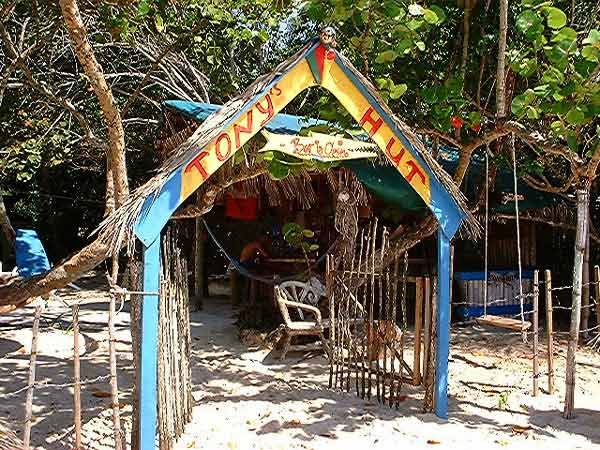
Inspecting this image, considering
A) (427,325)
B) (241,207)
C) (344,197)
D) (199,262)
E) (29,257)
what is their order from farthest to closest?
1. (199,262)
2. (241,207)
3. (29,257)
4. (344,197)
5. (427,325)

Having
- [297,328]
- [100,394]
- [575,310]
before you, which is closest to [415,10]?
[575,310]

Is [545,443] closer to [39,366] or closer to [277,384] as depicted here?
[277,384]

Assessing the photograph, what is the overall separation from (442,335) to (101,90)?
10.6ft

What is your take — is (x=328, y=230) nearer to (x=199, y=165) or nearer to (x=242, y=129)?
(x=242, y=129)

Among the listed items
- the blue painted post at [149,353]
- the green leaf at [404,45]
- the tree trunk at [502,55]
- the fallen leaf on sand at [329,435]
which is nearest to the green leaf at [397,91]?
the green leaf at [404,45]

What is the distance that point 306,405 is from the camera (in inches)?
224

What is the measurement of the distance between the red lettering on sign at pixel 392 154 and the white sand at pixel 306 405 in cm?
205

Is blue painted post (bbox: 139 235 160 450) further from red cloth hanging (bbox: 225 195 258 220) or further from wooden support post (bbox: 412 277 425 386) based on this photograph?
red cloth hanging (bbox: 225 195 258 220)

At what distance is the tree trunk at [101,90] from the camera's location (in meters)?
4.43

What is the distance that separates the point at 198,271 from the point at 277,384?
16.6ft

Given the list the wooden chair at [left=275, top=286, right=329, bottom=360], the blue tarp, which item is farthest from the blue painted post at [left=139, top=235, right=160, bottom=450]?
the blue tarp

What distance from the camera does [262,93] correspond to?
458 cm

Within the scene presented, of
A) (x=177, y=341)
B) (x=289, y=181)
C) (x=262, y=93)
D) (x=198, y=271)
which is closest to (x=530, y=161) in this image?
(x=289, y=181)

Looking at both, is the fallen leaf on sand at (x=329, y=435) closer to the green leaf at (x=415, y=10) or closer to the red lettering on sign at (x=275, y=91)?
the red lettering on sign at (x=275, y=91)
